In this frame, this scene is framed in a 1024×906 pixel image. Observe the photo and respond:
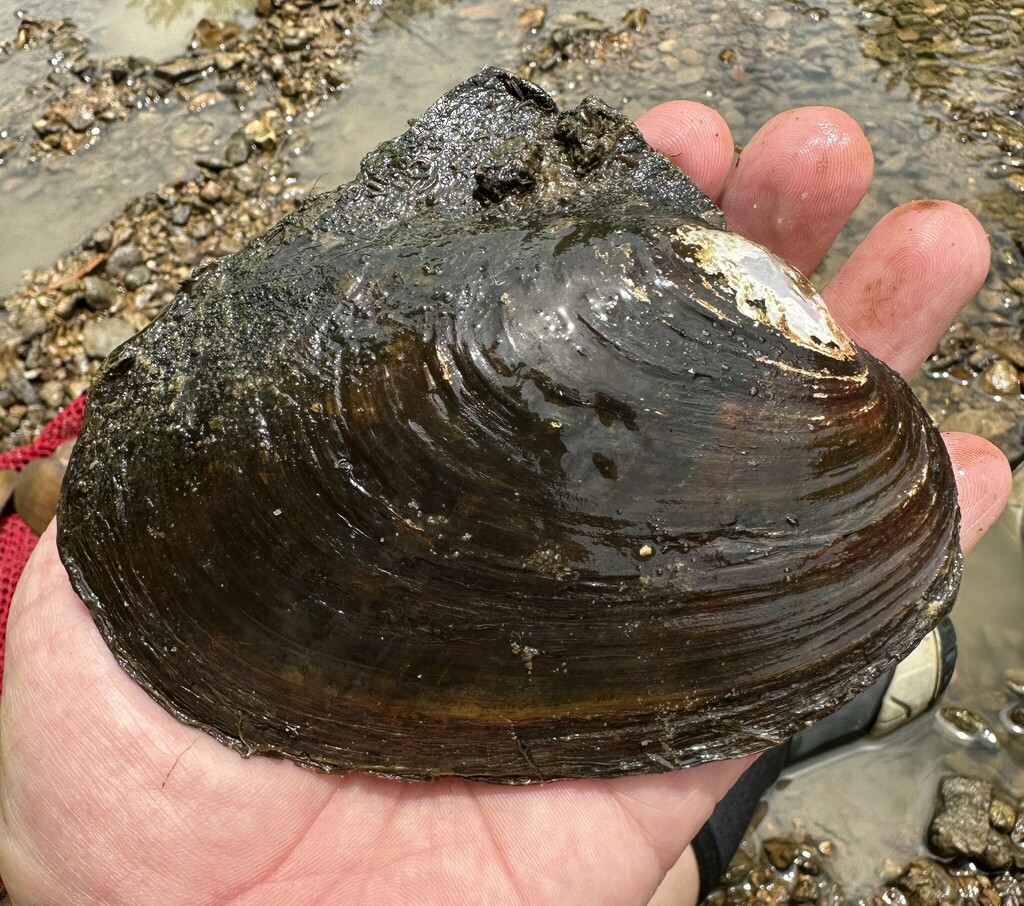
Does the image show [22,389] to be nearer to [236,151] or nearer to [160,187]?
[160,187]

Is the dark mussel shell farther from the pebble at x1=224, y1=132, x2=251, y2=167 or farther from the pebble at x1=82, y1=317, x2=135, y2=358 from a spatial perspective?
the pebble at x1=224, y1=132, x2=251, y2=167

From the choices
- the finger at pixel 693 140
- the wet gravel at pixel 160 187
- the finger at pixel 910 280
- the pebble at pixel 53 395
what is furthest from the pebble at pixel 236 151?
the finger at pixel 910 280

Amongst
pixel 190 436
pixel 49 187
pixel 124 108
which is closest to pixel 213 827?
pixel 190 436

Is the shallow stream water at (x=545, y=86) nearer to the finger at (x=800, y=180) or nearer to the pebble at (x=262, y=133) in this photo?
the pebble at (x=262, y=133)

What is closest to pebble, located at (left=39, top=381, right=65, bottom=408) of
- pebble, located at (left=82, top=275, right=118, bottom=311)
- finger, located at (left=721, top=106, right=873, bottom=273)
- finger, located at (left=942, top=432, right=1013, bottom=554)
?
pebble, located at (left=82, top=275, right=118, bottom=311)

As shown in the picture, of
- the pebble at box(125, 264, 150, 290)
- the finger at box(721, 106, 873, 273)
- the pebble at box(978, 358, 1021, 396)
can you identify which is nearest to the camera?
the finger at box(721, 106, 873, 273)

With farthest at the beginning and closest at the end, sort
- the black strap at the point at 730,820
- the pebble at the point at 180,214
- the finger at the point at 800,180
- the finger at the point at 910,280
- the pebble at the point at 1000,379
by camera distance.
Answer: the pebble at the point at 180,214
the pebble at the point at 1000,379
the black strap at the point at 730,820
the finger at the point at 800,180
the finger at the point at 910,280

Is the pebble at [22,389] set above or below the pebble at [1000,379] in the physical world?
below

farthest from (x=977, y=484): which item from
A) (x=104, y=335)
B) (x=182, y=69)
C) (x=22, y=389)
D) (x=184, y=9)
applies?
(x=184, y=9)
